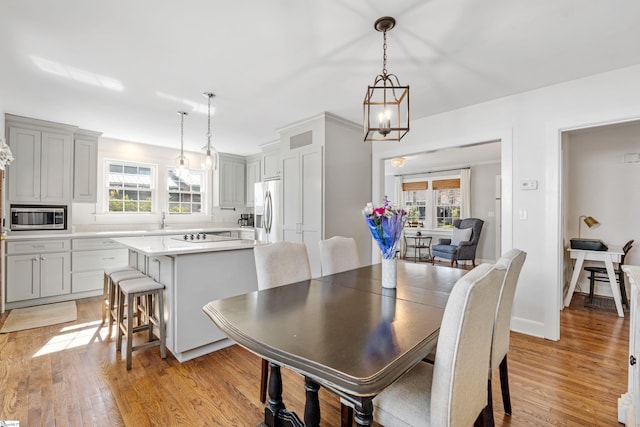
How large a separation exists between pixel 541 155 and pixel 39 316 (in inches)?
228

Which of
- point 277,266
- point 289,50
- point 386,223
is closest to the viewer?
point 386,223

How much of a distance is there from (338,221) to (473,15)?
8.39 ft

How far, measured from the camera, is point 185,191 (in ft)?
19.1

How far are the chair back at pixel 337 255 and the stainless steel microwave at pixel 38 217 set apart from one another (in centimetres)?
404

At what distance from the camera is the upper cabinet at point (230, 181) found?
19.5ft

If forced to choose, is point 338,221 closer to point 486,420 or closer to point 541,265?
point 541,265

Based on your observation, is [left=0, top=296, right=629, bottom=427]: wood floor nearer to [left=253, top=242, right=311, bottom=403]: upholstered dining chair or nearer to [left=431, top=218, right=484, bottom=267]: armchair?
[left=253, top=242, right=311, bottom=403]: upholstered dining chair

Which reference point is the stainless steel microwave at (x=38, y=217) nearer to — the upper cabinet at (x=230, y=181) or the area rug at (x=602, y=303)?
the upper cabinet at (x=230, y=181)

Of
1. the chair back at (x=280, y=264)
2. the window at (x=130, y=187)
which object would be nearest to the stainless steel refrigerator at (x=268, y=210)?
the window at (x=130, y=187)

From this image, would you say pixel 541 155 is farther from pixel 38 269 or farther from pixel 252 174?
pixel 38 269

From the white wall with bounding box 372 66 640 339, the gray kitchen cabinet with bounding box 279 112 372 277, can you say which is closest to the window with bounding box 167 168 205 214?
the gray kitchen cabinet with bounding box 279 112 372 277

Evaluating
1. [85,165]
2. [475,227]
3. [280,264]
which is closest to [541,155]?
[280,264]

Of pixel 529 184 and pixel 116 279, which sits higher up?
pixel 529 184

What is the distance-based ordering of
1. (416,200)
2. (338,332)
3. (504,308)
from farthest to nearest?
(416,200), (504,308), (338,332)
